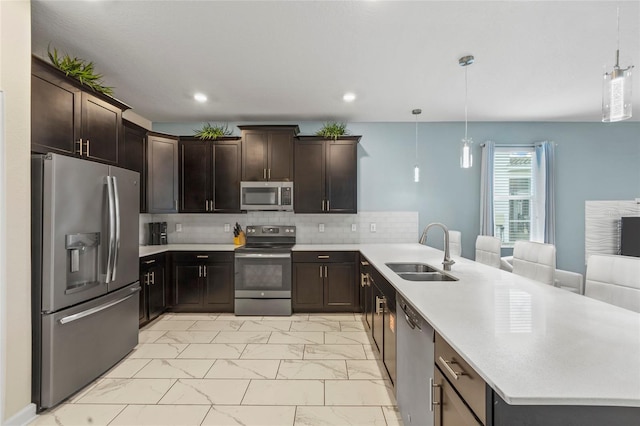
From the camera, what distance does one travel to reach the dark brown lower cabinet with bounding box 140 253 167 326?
3461 millimetres

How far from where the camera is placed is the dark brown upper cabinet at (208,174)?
4.25m

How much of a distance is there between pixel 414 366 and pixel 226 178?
3.51 meters

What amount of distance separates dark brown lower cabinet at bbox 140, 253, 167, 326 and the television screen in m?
6.46

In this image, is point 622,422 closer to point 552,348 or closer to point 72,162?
point 552,348

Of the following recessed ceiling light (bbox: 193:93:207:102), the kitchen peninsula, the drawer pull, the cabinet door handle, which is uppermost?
recessed ceiling light (bbox: 193:93:207:102)

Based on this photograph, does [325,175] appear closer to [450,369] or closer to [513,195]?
[513,195]

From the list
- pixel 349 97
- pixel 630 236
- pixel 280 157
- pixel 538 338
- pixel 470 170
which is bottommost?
pixel 538 338

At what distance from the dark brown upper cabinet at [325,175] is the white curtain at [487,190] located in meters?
1.93

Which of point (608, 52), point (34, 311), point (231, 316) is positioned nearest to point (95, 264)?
point (34, 311)

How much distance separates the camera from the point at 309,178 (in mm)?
4242

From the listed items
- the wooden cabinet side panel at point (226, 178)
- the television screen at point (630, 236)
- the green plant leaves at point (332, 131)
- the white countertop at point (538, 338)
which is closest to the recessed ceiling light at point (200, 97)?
the wooden cabinet side panel at point (226, 178)

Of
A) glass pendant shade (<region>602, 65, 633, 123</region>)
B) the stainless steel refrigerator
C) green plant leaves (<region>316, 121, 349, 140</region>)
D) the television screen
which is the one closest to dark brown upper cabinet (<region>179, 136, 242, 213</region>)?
green plant leaves (<region>316, 121, 349, 140</region>)

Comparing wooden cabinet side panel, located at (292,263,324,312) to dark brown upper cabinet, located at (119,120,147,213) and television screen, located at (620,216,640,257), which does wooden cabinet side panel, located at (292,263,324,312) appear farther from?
television screen, located at (620,216,640,257)

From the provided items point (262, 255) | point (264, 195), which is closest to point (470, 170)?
point (264, 195)
